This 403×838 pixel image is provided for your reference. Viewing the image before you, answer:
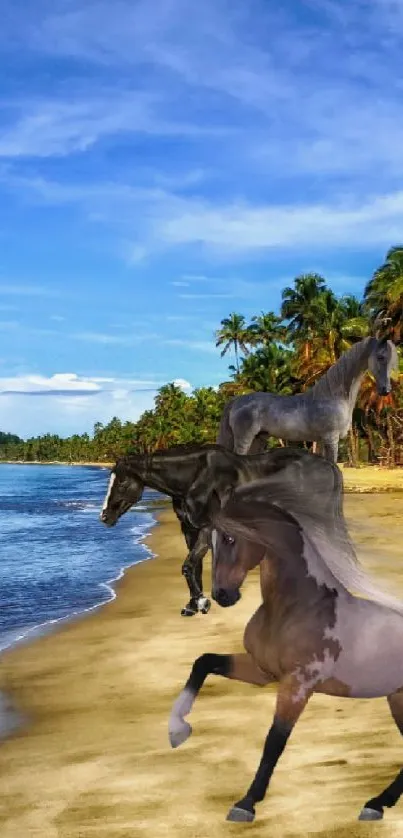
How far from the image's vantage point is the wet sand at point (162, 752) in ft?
16.8

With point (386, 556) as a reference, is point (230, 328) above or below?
above

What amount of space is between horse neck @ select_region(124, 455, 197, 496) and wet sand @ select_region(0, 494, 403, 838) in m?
1.50

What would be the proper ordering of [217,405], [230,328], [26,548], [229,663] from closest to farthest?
[229,663], [26,548], [230,328], [217,405]

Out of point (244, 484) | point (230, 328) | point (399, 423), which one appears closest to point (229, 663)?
point (244, 484)

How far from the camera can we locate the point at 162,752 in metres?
6.50

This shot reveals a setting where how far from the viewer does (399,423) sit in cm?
6775

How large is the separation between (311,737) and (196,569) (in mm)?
2591

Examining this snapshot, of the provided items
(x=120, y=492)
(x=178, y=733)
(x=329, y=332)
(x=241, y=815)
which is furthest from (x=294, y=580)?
(x=329, y=332)

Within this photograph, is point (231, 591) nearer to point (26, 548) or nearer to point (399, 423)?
point (26, 548)

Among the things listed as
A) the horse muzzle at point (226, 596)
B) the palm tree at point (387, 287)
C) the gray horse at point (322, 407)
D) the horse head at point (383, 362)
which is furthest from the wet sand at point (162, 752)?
the palm tree at point (387, 287)

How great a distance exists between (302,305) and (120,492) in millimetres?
63052

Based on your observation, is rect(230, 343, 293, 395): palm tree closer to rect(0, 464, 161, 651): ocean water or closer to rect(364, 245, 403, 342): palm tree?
rect(364, 245, 403, 342): palm tree

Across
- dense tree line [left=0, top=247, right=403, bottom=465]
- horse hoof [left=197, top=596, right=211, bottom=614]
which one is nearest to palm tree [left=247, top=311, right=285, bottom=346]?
dense tree line [left=0, top=247, right=403, bottom=465]

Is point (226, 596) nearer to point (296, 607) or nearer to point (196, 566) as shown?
point (296, 607)
